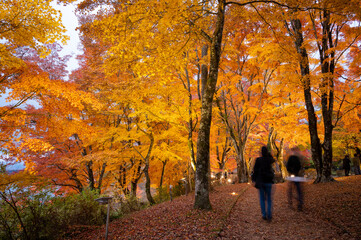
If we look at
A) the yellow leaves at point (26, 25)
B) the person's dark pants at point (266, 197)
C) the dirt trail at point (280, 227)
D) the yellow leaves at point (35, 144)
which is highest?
the yellow leaves at point (26, 25)

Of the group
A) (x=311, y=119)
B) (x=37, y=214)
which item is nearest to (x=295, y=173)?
(x=311, y=119)

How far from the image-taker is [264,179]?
4.75 meters

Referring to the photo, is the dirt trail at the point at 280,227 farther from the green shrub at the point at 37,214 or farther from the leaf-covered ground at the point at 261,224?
the green shrub at the point at 37,214

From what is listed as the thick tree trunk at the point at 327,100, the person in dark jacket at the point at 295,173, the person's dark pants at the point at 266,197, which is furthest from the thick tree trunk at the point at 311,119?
the person's dark pants at the point at 266,197

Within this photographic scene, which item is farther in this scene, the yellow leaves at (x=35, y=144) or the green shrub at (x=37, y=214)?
the yellow leaves at (x=35, y=144)

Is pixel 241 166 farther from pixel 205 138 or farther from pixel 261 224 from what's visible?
pixel 261 224

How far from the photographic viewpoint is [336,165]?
23188mm

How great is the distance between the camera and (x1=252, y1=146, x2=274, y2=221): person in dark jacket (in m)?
4.64

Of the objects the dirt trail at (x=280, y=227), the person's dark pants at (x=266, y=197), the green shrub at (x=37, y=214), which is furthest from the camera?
the person's dark pants at (x=266, y=197)

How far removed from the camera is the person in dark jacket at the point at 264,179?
4637 mm

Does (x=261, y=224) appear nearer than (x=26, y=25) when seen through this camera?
Yes

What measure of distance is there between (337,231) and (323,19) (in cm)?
943

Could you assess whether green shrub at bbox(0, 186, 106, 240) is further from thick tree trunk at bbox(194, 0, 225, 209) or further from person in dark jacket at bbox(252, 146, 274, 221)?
person in dark jacket at bbox(252, 146, 274, 221)

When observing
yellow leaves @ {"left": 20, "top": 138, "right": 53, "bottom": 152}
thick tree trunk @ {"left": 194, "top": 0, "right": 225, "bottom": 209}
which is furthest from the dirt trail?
yellow leaves @ {"left": 20, "top": 138, "right": 53, "bottom": 152}
